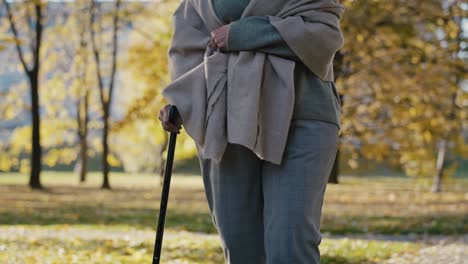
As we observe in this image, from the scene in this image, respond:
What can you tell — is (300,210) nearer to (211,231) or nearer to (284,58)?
(284,58)

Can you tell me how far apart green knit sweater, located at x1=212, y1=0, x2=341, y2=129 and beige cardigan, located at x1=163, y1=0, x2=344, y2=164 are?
31mm

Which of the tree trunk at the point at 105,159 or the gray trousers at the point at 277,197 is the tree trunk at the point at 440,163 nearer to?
the tree trunk at the point at 105,159

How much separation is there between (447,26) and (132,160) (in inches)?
1142

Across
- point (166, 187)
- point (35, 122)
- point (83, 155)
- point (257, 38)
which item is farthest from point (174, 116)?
point (83, 155)

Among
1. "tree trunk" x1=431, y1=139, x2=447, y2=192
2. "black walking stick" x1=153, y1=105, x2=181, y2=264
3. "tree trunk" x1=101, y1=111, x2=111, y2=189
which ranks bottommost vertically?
"tree trunk" x1=101, y1=111, x2=111, y2=189

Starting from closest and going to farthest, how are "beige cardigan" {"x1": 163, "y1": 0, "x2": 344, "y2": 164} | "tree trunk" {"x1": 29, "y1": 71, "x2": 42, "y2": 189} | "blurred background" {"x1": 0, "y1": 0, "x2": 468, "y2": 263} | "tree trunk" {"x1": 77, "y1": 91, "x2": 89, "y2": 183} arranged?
"beige cardigan" {"x1": 163, "y1": 0, "x2": 344, "y2": 164} → "blurred background" {"x1": 0, "y1": 0, "x2": 468, "y2": 263} → "tree trunk" {"x1": 29, "y1": 71, "x2": 42, "y2": 189} → "tree trunk" {"x1": 77, "y1": 91, "x2": 89, "y2": 183}

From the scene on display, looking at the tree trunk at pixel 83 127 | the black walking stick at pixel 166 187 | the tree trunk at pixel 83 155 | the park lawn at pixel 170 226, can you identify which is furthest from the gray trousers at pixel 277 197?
the tree trunk at pixel 83 155

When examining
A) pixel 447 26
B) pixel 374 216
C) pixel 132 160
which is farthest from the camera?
pixel 132 160

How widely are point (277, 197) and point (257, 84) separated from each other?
44 centimetres

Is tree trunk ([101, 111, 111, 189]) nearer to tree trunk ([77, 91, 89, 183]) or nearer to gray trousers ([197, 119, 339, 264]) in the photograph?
tree trunk ([77, 91, 89, 183])

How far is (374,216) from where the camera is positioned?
1258 cm

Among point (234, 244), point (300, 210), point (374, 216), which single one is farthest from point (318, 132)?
point (374, 216)

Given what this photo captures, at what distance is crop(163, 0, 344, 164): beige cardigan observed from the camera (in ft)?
10.2

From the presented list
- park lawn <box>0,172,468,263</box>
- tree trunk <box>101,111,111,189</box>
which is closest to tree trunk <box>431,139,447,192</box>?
→ park lawn <box>0,172,468,263</box>
